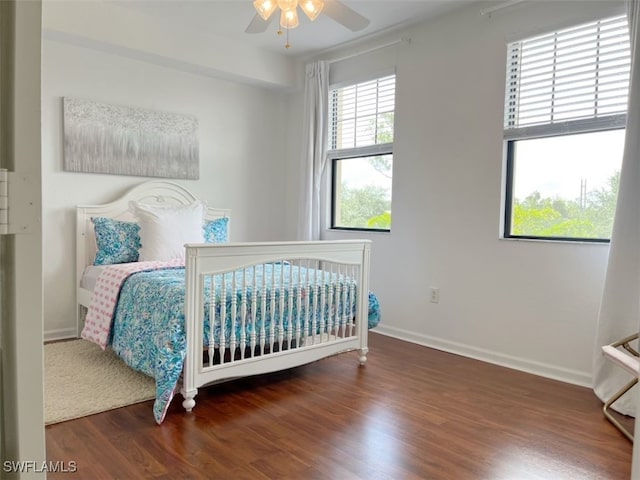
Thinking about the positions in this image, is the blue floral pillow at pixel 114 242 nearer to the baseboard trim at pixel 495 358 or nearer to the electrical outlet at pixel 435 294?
the baseboard trim at pixel 495 358

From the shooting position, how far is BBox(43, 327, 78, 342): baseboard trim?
11.8ft

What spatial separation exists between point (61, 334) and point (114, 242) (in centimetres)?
88

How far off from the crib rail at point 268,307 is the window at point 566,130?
3.97 ft

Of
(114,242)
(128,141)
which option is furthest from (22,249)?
(128,141)

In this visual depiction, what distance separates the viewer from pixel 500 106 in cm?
325

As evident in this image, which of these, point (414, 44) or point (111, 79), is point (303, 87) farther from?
point (111, 79)

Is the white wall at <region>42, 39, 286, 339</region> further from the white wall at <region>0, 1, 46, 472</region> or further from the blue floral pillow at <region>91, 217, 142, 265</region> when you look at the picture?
the white wall at <region>0, 1, 46, 472</region>

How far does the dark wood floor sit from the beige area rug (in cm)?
11

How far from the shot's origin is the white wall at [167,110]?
3.60 meters

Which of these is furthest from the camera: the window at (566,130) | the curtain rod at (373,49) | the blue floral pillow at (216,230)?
the blue floral pillow at (216,230)

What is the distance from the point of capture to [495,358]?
3.30 metres

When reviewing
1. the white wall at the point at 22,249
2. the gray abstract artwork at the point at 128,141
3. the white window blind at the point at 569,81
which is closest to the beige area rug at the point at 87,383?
the gray abstract artwork at the point at 128,141

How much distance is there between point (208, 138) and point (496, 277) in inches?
113

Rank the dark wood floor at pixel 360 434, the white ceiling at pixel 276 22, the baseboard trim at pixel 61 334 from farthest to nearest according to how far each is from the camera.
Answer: the baseboard trim at pixel 61 334, the white ceiling at pixel 276 22, the dark wood floor at pixel 360 434
